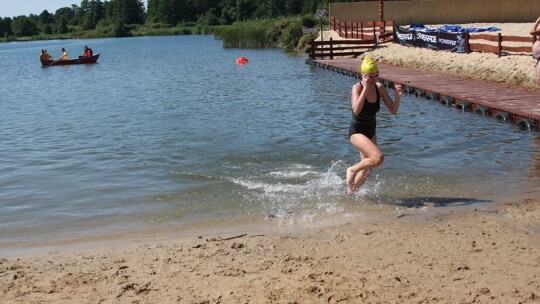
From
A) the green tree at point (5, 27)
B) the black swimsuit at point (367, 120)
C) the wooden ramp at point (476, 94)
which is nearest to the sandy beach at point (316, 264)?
the black swimsuit at point (367, 120)

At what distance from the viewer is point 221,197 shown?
916 centimetres

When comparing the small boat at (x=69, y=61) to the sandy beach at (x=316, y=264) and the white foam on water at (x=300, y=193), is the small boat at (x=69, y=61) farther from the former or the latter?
the sandy beach at (x=316, y=264)

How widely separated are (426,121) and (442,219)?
26.8 feet

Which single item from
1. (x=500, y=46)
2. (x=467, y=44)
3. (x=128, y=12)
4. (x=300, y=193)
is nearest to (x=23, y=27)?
(x=128, y=12)

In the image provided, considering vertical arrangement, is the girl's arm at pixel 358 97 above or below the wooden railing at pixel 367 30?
below

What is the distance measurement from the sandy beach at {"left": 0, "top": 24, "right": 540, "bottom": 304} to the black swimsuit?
106 cm

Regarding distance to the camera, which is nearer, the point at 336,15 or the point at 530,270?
the point at 530,270

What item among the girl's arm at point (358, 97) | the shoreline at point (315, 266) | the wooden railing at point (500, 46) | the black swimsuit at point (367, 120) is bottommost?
the shoreline at point (315, 266)

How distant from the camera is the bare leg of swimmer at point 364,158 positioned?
25.6 ft

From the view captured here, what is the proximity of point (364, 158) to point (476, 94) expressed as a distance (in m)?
10.4

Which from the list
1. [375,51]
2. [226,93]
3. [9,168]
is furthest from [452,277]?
[375,51]

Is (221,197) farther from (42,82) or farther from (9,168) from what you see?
(42,82)

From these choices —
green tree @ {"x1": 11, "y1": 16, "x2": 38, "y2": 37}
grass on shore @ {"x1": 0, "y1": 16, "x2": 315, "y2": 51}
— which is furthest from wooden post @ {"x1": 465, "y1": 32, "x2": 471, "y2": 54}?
green tree @ {"x1": 11, "y1": 16, "x2": 38, "y2": 37}

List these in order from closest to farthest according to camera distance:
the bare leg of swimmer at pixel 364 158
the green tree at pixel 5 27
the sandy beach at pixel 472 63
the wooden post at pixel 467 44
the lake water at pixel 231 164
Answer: the bare leg of swimmer at pixel 364 158 < the lake water at pixel 231 164 < the sandy beach at pixel 472 63 < the wooden post at pixel 467 44 < the green tree at pixel 5 27
